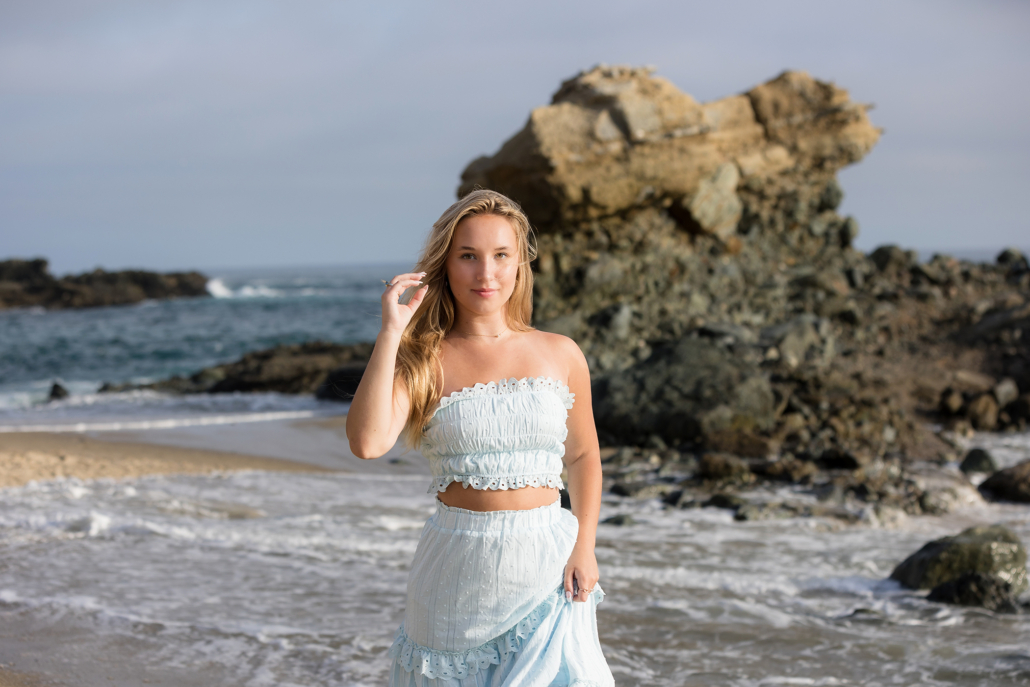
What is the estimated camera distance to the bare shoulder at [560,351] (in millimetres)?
2584

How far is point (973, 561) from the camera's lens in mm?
5512

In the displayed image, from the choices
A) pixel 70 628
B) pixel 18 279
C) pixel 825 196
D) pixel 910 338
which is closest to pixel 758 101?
pixel 825 196

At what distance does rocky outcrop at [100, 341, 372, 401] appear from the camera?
51.9ft

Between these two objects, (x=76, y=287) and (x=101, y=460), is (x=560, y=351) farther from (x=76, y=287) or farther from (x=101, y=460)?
(x=76, y=287)

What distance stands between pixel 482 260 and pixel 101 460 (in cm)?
759

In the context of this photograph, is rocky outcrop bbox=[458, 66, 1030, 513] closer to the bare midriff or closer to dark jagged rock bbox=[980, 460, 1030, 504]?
dark jagged rock bbox=[980, 460, 1030, 504]

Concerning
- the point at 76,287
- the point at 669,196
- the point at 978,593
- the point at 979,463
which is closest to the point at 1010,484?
the point at 979,463

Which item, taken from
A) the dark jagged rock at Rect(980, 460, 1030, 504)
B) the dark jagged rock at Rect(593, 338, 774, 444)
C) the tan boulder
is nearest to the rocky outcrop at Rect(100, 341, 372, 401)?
the tan boulder

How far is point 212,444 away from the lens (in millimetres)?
10258

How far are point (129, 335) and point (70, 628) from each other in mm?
30040

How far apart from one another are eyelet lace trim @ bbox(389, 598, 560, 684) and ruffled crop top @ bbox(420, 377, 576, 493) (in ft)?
1.21

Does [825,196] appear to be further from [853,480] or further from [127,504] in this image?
[127,504]

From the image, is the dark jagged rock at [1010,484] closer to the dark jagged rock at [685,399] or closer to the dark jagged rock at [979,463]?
the dark jagged rock at [979,463]

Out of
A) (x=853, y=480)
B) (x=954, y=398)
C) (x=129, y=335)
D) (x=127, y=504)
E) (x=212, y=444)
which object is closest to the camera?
(x=127, y=504)
